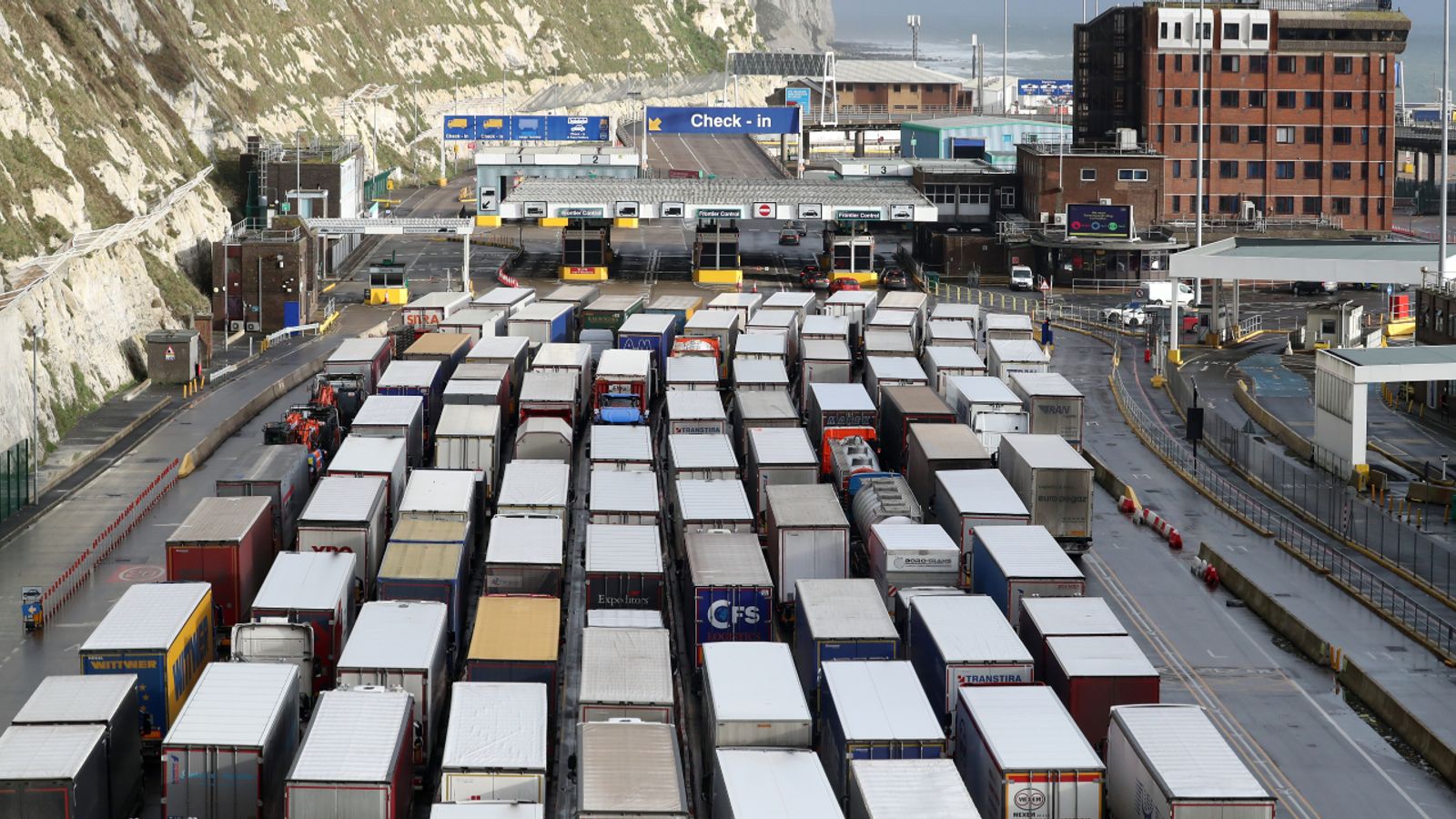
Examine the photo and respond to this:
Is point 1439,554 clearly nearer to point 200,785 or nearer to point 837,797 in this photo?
point 837,797

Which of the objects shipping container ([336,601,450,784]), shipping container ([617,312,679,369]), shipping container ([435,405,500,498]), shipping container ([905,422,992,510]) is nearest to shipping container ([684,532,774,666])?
shipping container ([336,601,450,784])

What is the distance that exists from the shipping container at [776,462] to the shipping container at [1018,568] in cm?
744

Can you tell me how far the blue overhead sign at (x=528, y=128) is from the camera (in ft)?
498

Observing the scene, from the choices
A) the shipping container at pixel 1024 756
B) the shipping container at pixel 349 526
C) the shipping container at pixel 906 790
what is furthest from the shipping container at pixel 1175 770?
the shipping container at pixel 349 526

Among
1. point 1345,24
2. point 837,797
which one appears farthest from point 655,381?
point 1345,24

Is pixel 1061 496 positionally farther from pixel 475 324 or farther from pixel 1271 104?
pixel 1271 104

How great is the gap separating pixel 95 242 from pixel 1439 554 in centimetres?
5410

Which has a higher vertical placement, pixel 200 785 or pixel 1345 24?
pixel 1345 24

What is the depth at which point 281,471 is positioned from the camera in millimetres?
56344

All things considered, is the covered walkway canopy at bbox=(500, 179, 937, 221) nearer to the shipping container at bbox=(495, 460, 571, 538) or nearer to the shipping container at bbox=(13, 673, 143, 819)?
the shipping container at bbox=(495, 460, 571, 538)

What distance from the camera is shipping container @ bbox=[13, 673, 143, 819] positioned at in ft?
122

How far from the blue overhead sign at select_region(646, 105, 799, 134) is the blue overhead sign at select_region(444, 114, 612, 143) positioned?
1489 centimetres

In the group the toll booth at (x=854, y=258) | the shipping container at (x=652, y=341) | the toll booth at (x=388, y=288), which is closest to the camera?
the shipping container at (x=652, y=341)

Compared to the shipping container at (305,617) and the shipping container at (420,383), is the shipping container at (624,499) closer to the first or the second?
the shipping container at (305,617)
